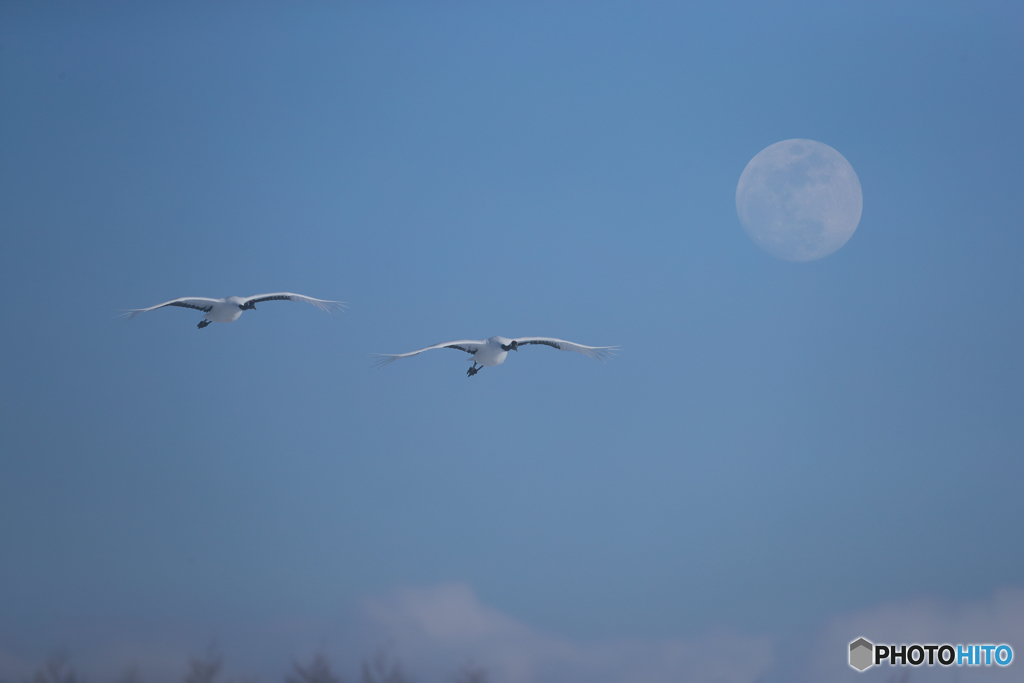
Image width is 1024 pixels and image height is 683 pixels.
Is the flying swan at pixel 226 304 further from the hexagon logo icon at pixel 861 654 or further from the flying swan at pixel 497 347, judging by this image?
the hexagon logo icon at pixel 861 654

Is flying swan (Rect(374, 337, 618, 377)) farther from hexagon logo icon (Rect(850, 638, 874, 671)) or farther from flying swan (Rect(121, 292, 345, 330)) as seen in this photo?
hexagon logo icon (Rect(850, 638, 874, 671))

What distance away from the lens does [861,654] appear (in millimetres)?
41312

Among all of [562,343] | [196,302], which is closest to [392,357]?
[562,343]

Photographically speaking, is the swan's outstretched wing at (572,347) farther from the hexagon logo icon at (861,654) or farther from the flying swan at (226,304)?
the hexagon logo icon at (861,654)

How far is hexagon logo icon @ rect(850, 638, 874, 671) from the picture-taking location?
40969 millimetres

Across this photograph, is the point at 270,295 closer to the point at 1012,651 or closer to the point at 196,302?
the point at 196,302

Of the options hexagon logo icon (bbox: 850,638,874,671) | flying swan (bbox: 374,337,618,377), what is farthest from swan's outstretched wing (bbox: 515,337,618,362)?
hexagon logo icon (bbox: 850,638,874,671)

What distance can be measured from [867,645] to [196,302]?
112 ft

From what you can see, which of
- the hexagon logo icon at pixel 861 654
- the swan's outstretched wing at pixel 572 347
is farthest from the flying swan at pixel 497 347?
the hexagon logo icon at pixel 861 654

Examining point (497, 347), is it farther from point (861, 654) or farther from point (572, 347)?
point (861, 654)

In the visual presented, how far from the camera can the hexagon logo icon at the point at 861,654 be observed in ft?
134

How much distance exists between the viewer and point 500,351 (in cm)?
3316

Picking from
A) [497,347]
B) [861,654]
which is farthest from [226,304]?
A: [861,654]

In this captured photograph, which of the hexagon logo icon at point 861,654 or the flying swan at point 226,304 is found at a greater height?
the flying swan at point 226,304
